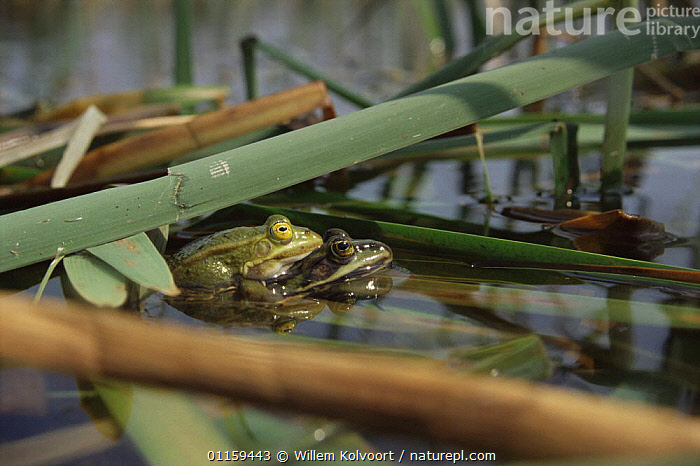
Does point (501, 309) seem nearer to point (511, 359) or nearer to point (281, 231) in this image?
point (511, 359)

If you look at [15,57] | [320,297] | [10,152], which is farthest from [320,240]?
[15,57]

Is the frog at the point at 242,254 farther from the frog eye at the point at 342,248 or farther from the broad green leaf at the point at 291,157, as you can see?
the broad green leaf at the point at 291,157

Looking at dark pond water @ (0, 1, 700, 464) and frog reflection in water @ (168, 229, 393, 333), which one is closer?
dark pond water @ (0, 1, 700, 464)

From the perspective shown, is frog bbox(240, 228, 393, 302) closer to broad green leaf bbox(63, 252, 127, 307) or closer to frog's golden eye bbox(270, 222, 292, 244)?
frog's golden eye bbox(270, 222, 292, 244)

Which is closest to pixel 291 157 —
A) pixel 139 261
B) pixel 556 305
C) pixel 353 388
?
pixel 139 261

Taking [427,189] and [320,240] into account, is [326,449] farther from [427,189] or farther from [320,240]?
[427,189]

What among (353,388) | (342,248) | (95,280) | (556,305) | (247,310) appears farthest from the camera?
(342,248)

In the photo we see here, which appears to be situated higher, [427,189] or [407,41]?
[407,41]

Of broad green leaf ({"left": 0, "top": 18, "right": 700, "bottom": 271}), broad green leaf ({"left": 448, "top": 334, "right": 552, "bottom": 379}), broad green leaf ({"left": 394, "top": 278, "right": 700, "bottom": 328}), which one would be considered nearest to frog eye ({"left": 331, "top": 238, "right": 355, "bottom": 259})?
broad green leaf ({"left": 394, "top": 278, "right": 700, "bottom": 328})
